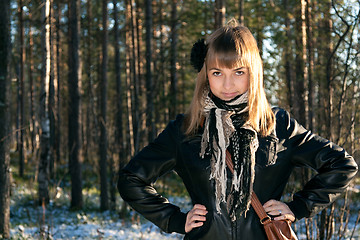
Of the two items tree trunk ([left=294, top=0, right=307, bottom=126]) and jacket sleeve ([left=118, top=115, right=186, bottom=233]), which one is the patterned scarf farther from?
tree trunk ([left=294, top=0, right=307, bottom=126])

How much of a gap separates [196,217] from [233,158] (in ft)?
1.46

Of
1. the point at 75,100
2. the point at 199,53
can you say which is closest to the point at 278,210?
the point at 199,53

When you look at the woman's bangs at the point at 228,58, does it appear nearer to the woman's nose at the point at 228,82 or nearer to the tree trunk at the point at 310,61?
the woman's nose at the point at 228,82

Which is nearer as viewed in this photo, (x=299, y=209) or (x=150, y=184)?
(x=299, y=209)

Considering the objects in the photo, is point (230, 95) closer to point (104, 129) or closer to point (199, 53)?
point (199, 53)

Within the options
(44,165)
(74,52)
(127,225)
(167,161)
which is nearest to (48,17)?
(74,52)

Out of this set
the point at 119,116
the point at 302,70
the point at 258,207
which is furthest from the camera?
the point at 119,116

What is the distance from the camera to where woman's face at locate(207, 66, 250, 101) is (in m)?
2.73

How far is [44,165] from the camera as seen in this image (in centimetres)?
1260

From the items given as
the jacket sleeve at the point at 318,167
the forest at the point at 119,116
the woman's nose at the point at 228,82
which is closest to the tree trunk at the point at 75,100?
the forest at the point at 119,116

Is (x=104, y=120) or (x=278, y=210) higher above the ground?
(x=104, y=120)

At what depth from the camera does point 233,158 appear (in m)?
2.70

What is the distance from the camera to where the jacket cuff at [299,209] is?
2.71m

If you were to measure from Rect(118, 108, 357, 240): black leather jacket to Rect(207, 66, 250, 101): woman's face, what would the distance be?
331 mm
